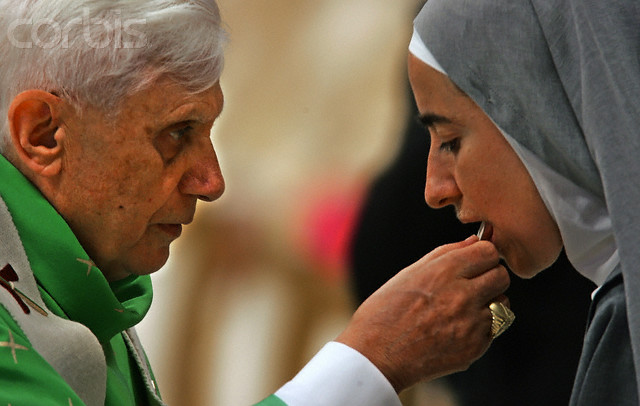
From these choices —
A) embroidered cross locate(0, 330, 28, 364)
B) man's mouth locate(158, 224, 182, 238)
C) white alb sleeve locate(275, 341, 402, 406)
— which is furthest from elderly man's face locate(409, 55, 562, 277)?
embroidered cross locate(0, 330, 28, 364)

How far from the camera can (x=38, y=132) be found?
1.25m

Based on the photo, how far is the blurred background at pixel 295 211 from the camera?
2264 millimetres

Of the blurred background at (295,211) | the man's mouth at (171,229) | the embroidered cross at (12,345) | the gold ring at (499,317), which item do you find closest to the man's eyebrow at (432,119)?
the gold ring at (499,317)

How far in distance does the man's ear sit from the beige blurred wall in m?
1.15

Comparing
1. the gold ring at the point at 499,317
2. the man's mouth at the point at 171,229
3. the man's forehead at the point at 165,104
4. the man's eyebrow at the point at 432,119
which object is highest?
the man's forehead at the point at 165,104

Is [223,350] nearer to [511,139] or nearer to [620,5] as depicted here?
[511,139]

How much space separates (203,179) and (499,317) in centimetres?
48

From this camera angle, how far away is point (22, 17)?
4.02 feet

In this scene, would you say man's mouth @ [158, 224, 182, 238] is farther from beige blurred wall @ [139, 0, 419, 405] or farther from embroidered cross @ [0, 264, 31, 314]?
beige blurred wall @ [139, 0, 419, 405]

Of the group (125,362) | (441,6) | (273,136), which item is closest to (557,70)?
(441,6)

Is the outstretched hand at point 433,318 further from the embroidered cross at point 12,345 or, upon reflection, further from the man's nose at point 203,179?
the embroidered cross at point 12,345

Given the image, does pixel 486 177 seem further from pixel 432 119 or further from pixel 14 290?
pixel 14 290

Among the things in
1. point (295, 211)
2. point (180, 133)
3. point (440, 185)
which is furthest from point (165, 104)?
point (295, 211)

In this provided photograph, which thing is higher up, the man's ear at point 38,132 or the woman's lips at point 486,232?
the man's ear at point 38,132
